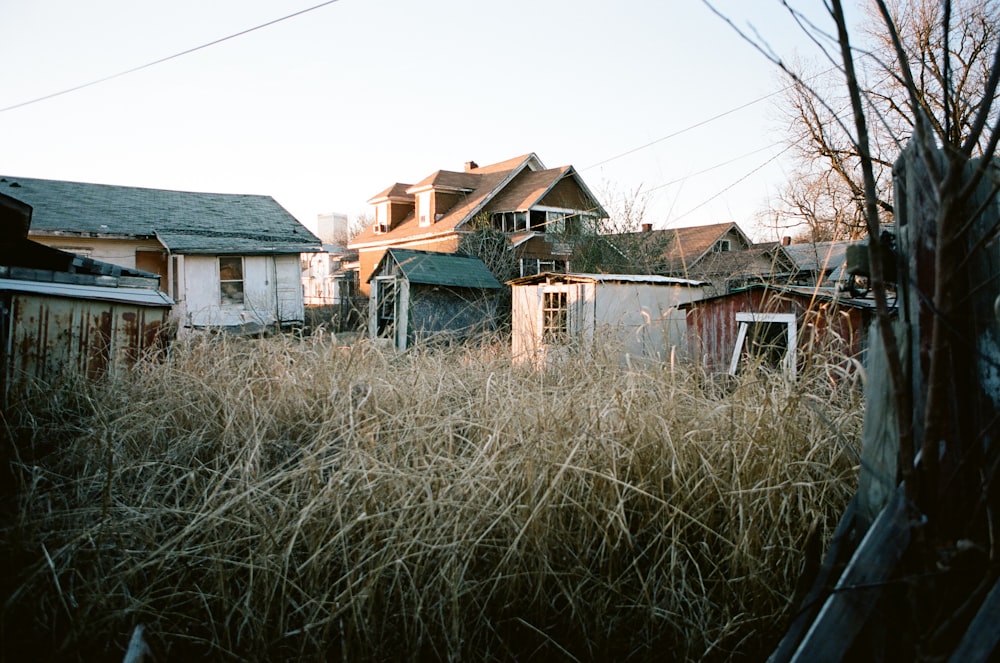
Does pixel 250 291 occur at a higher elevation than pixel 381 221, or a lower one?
lower

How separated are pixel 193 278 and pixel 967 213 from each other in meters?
17.3

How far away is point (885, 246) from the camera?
154cm

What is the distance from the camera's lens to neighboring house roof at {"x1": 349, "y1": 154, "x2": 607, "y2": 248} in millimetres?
22859

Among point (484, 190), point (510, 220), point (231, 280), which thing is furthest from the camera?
point (484, 190)

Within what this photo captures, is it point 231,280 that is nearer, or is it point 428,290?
point 428,290

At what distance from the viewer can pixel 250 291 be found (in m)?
16.6

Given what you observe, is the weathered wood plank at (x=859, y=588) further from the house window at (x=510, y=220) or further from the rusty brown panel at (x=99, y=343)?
the house window at (x=510, y=220)

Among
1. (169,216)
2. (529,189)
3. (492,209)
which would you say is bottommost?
(169,216)

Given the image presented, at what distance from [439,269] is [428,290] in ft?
2.14

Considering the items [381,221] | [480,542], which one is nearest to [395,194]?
[381,221]

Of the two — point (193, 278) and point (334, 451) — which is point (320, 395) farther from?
point (193, 278)

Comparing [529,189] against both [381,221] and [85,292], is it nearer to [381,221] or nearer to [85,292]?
[381,221]

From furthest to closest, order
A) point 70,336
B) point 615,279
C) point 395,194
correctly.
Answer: point 395,194, point 615,279, point 70,336

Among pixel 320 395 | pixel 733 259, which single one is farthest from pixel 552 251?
pixel 320 395
